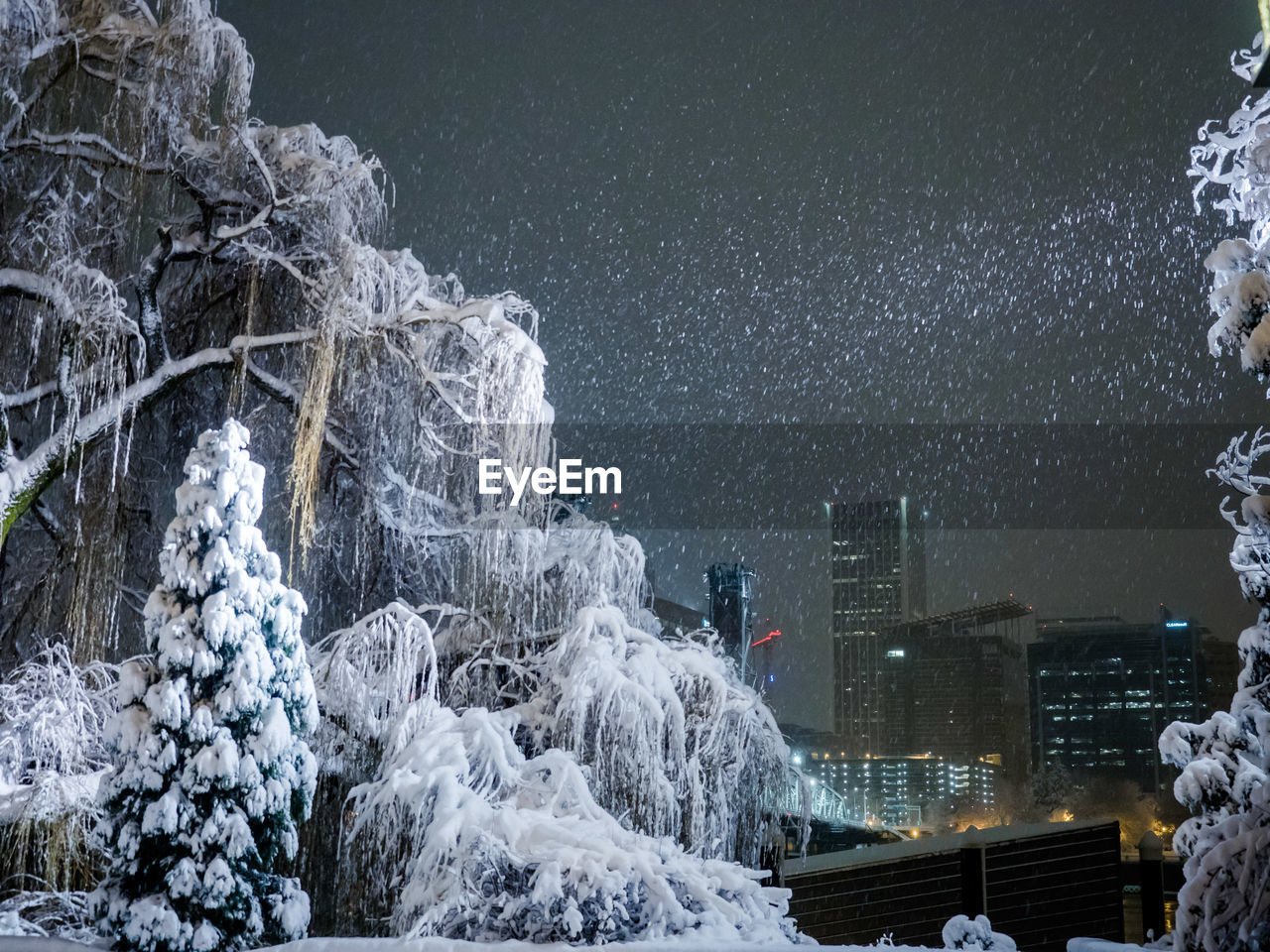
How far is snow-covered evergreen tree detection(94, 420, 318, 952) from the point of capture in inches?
189

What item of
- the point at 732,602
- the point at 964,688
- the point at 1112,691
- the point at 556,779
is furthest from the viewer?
the point at 964,688

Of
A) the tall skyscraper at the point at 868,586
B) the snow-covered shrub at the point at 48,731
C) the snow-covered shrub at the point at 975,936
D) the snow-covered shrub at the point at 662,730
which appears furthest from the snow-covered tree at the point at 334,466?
the tall skyscraper at the point at 868,586

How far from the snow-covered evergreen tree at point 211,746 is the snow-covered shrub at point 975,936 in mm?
3549

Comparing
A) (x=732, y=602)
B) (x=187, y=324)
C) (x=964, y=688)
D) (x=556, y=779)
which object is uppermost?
(x=187, y=324)

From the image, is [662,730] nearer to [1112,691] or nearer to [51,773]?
[51,773]

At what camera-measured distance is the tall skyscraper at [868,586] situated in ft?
120

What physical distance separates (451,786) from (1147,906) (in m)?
5.21

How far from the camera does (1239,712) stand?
4633 millimetres

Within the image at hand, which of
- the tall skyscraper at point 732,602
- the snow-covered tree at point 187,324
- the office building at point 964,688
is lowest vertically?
the office building at point 964,688

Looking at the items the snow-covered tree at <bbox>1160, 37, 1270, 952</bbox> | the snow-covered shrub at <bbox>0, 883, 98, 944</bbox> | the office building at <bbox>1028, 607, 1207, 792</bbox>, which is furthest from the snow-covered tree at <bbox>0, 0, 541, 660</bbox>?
the office building at <bbox>1028, 607, 1207, 792</bbox>

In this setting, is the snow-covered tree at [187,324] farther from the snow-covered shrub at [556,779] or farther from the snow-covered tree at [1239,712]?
the snow-covered tree at [1239,712]

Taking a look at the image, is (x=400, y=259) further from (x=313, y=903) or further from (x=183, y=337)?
(x=313, y=903)

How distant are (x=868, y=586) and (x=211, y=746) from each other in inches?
1448

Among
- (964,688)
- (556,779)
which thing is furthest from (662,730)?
(964,688)
